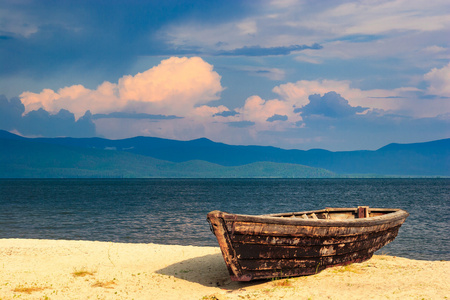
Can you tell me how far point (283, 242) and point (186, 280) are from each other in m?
3.87

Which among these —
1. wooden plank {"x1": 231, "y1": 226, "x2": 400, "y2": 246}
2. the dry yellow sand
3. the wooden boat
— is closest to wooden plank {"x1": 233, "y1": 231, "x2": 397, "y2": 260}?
the wooden boat

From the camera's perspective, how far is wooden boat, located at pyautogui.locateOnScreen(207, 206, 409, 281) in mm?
11414

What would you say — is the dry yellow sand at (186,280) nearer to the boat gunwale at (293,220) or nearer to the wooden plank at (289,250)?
the wooden plank at (289,250)

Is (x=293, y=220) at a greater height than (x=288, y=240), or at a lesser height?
greater

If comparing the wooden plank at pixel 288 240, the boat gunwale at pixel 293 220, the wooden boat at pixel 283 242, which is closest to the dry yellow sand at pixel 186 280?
the wooden boat at pixel 283 242

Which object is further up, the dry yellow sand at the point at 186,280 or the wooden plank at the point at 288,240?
the wooden plank at the point at 288,240

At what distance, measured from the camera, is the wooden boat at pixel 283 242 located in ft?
37.4

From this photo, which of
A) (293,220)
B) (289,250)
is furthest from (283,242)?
(293,220)

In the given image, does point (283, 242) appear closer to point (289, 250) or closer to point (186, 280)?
point (289, 250)

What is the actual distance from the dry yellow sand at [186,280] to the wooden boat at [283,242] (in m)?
0.42

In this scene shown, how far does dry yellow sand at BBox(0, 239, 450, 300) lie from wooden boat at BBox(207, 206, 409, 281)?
0.42 m

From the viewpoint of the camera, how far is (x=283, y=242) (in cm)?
1209

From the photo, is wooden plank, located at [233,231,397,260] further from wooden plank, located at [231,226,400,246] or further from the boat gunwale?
the boat gunwale

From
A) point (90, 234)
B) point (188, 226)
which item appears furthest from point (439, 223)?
point (90, 234)
